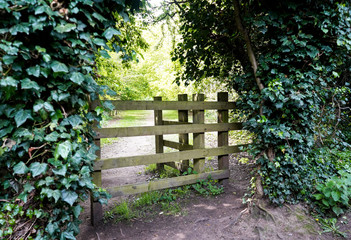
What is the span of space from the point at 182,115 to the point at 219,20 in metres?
2.12

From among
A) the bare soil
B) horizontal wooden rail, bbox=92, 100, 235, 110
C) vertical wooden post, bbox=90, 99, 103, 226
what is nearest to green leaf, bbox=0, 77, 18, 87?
horizontal wooden rail, bbox=92, 100, 235, 110

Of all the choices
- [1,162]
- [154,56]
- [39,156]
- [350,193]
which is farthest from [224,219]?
[154,56]

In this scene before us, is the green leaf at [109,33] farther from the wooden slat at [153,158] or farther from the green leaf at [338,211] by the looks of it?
the green leaf at [338,211]

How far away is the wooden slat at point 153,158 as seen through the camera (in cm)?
326

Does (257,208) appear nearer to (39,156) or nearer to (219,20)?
(39,156)

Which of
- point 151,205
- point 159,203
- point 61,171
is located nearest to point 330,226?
point 159,203

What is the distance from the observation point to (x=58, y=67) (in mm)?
1900

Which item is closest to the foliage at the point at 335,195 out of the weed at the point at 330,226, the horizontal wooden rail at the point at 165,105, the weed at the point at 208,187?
the weed at the point at 330,226

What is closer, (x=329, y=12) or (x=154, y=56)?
(x=329, y=12)

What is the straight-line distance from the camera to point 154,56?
17.3 metres

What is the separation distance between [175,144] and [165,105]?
1336mm

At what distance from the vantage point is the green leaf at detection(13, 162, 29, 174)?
184cm

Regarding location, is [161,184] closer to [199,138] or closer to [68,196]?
[199,138]

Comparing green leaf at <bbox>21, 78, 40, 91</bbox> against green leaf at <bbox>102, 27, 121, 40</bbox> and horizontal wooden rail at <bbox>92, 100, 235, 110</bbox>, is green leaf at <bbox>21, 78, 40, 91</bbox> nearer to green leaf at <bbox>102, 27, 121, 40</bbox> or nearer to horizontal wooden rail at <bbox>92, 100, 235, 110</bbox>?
green leaf at <bbox>102, 27, 121, 40</bbox>
